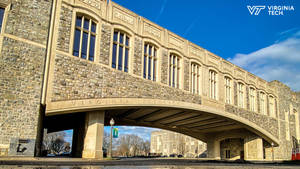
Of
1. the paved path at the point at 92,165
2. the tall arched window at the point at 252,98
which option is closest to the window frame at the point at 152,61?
the paved path at the point at 92,165

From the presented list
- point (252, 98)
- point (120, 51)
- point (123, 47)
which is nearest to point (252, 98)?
point (252, 98)

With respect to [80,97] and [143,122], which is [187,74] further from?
[80,97]

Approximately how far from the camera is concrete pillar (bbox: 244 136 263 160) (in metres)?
33.3

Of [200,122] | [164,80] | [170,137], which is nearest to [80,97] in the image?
[164,80]

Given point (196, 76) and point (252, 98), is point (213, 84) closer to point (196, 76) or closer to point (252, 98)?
point (196, 76)

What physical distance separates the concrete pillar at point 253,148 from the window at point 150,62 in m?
19.5

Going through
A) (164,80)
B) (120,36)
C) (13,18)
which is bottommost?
(164,80)

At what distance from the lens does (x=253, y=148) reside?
34.1 m

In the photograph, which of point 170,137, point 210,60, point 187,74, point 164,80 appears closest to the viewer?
point 164,80

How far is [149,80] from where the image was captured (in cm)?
2191

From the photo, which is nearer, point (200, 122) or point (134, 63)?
point (134, 63)

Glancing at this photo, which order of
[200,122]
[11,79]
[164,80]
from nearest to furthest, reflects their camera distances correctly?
1. [11,79]
2. [164,80]
3. [200,122]

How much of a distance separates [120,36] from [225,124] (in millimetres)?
19555

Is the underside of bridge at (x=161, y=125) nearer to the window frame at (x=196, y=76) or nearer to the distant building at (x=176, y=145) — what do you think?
the window frame at (x=196, y=76)
